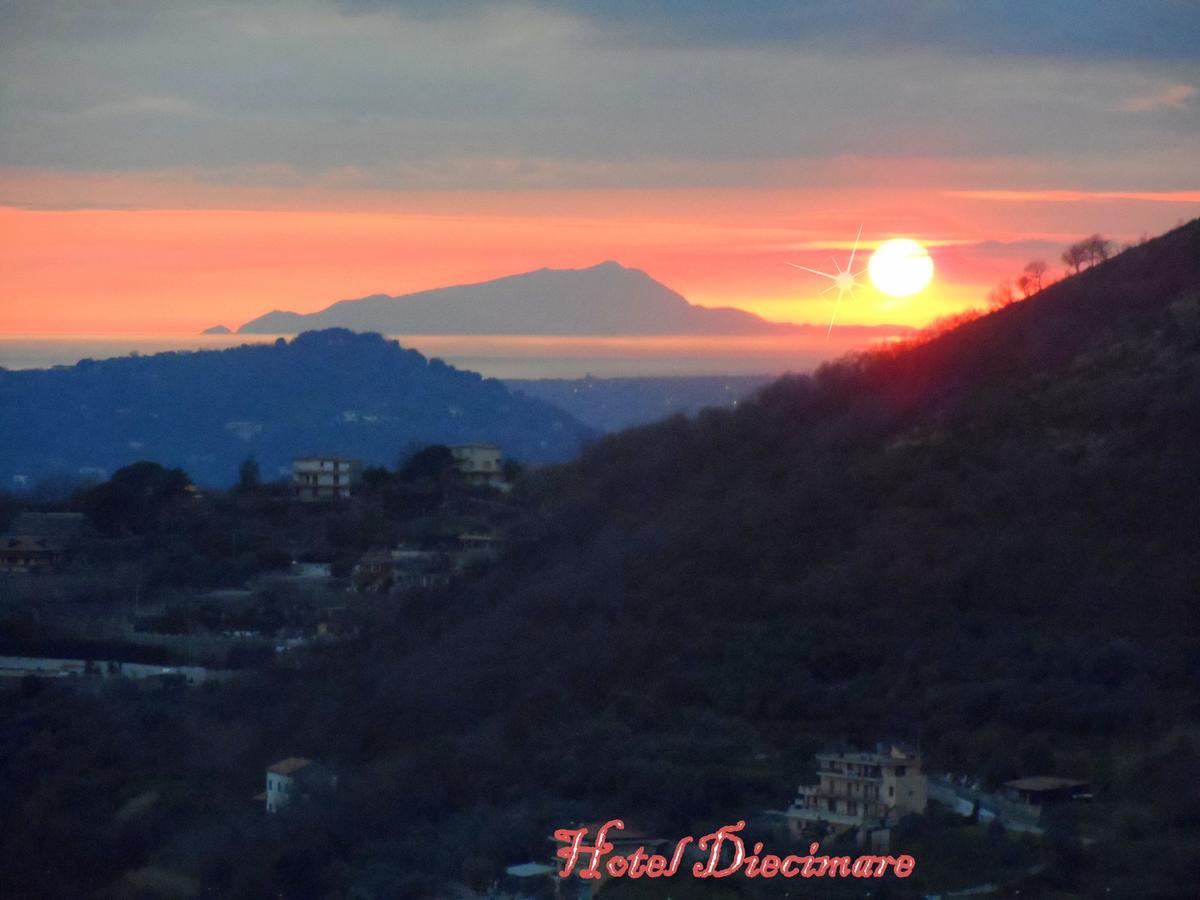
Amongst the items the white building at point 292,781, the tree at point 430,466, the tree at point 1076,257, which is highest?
the tree at point 1076,257

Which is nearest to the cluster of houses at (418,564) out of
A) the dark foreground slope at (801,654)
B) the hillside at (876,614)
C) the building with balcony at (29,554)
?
the dark foreground slope at (801,654)

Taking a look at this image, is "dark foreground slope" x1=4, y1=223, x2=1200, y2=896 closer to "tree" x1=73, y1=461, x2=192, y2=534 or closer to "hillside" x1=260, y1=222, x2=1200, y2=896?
"hillside" x1=260, y1=222, x2=1200, y2=896

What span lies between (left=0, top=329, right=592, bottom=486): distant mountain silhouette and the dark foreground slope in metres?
33.9

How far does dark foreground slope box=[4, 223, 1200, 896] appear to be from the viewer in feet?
61.7

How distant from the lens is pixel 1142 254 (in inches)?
1283

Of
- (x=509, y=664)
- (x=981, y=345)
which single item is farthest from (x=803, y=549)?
(x=981, y=345)

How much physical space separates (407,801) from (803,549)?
8.53m

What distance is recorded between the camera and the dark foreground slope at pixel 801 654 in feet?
61.7

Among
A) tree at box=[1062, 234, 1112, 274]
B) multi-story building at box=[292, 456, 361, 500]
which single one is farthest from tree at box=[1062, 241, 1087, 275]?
multi-story building at box=[292, 456, 361, 500]

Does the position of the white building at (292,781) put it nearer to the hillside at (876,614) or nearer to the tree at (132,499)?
the hillside at (876,614)

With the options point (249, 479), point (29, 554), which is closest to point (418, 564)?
point (29, 554)

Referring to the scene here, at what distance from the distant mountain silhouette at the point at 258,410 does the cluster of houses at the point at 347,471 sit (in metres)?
16.2

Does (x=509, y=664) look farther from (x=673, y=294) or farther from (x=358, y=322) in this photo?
(x=358, y=322)

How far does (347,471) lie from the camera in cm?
4738
